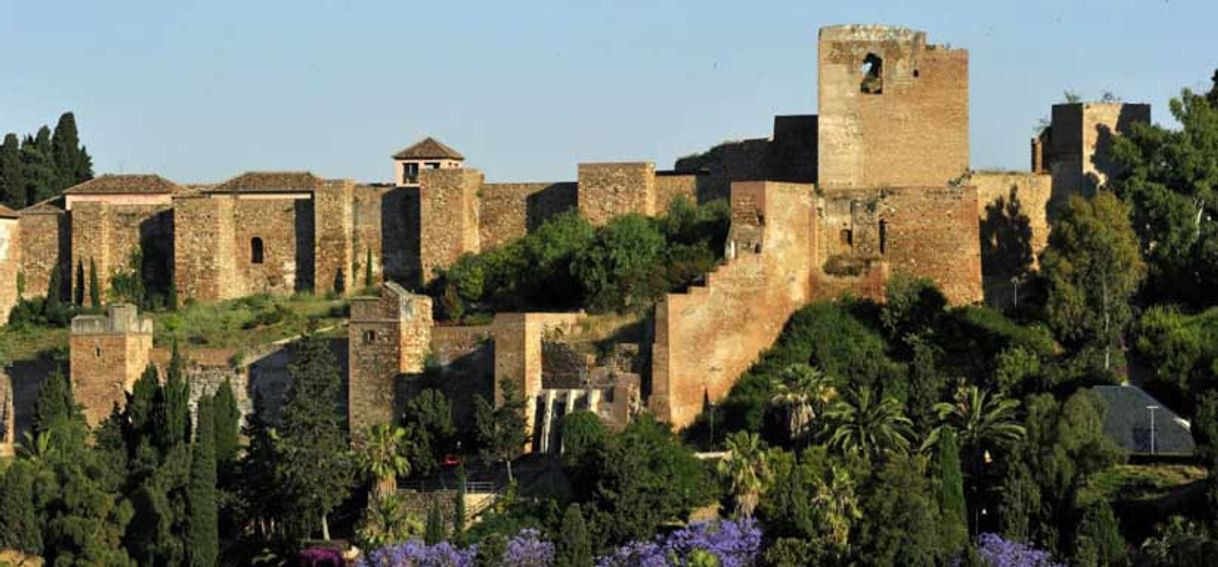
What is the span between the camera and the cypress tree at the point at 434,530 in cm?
4259

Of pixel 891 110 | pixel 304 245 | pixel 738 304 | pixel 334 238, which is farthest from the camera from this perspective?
pixel 304 245

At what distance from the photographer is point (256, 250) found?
5562cm

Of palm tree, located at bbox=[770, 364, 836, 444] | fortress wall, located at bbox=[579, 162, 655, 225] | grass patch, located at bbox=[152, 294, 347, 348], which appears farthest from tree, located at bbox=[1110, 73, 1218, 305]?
grass patch, located at bbox=[152, 294, 347, 348]

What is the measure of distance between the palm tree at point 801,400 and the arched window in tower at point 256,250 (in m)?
14.1

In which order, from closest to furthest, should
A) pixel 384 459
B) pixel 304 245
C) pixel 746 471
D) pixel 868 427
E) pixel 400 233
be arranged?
pixel 746 471 < pixel 868 427 < pixel 384 459 < pixel 400 233 < pixel 304 245

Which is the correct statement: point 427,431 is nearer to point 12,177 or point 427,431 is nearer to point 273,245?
point 273,245

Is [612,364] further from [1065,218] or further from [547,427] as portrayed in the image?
[1065,218]

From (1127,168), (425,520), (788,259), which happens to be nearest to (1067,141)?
(1127,168)

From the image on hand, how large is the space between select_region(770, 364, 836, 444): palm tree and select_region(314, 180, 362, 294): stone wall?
1241cm

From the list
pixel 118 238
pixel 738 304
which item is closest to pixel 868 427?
pixel 738 304

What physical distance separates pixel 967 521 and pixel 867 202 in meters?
7.84

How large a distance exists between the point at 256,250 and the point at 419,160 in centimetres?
332

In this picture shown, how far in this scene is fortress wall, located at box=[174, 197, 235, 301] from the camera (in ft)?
181

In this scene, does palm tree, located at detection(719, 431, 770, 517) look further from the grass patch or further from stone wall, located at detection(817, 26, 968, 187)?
the grass patch
